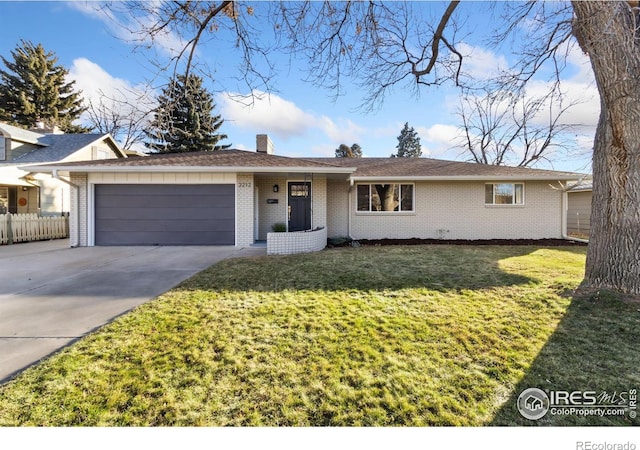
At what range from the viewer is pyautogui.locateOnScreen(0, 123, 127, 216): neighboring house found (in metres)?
14.7

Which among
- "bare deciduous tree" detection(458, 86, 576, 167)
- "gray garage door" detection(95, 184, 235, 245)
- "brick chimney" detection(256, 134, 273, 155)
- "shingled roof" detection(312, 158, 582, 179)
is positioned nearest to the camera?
"gray garage door" detection(95, 184, 235, 245)

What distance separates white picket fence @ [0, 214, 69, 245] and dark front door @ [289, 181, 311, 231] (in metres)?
10.1

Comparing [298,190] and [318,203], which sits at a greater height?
[298,190]

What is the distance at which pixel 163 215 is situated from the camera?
1011cm

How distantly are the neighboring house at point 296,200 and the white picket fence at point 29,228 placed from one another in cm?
282

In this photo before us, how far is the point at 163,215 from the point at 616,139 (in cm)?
1145

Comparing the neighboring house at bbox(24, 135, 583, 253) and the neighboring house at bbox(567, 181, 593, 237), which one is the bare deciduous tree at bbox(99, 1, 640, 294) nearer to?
the neighboring house at bbox(24, 135, 583, 253)

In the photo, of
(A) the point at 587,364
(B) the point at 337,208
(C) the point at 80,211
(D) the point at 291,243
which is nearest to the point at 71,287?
(D) the point at 291,243

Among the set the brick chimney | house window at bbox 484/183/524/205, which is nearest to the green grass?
house window at bbox 484/183/524/205

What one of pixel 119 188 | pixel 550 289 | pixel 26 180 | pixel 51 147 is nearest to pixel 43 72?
pixel 51 147

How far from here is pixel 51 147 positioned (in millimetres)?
17578

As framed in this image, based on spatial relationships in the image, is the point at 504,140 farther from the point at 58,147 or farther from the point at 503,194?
the point at 58,147
